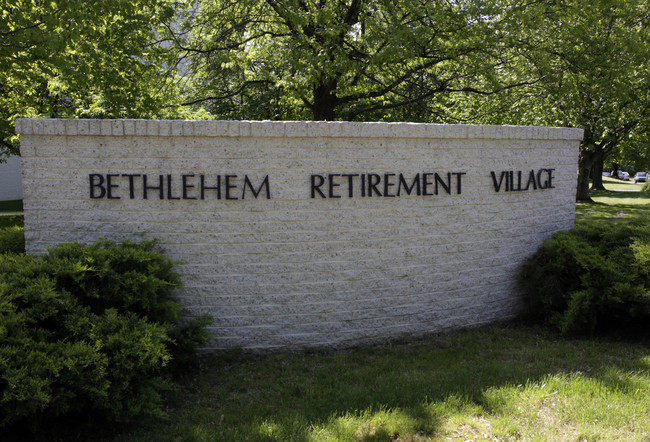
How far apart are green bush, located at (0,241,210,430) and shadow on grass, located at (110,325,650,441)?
36 cm

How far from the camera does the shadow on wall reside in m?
24.0

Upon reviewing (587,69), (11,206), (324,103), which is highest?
(587,69)

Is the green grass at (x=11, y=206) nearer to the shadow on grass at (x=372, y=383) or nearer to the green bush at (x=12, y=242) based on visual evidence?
the green bush at (x=12, y=242)

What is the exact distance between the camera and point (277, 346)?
5.16 metres

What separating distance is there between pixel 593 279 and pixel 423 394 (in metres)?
2.61

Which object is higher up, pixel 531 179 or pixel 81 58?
pixel 81 58

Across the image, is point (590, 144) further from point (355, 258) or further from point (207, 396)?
point (207, 396)

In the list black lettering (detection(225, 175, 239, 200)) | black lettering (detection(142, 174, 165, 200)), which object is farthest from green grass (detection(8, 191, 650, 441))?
black lettering (detection(142, 174, 165, 200))

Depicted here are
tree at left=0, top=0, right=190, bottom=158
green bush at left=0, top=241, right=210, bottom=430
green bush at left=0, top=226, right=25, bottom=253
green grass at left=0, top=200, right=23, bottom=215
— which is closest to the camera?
green bush at left=0, top=241, right=210, bottom=430

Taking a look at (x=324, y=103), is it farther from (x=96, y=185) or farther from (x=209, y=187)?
(x=96, y=185)

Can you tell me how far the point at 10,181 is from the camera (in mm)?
24234

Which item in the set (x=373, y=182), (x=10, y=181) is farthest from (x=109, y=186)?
(x=10, y=181)

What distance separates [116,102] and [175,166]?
5544mm

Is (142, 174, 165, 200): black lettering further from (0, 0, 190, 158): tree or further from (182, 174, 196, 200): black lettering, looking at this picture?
(0, 0, 190, 158): tree
